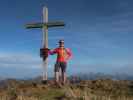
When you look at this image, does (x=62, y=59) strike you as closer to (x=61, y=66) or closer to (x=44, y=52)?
(x=61, y=66)

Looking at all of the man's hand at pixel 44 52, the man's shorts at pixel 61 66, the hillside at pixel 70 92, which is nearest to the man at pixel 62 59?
the man's shorts at pixel 61 66

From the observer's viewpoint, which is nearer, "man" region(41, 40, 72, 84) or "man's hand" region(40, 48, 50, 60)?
"man" region(41, 40, 72, 84)

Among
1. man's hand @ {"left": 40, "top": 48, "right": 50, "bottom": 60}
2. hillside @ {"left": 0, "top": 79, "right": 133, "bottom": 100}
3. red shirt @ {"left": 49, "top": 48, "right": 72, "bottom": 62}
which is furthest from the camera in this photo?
man's hand @ {"left": 40, "top": 48, "right": 50, "bottom": 60}

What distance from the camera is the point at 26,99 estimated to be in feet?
52.5

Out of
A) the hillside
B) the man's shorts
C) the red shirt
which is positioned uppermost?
the red shirt

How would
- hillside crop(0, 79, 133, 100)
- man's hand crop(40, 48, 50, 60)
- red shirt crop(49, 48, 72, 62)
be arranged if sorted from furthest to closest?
man's hand crop(40, 48, 50, 60) < red shirt crop(49, 48, 72, 62) < hillside crop(0, 79, 133, 100)

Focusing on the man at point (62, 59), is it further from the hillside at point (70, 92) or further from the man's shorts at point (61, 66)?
the hillside at point (70, 92)

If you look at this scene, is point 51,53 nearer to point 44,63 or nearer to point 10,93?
point 44,63

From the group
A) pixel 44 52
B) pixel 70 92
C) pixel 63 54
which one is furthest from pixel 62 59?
pixel 70 92

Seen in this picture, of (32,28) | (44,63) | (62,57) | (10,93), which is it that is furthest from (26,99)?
(32,28)

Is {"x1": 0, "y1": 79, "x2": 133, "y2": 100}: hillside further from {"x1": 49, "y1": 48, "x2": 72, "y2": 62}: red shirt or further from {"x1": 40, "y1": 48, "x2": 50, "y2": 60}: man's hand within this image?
{"x1": 40, "y1": 48, "x2": 50, "y2": 60}: man's hand

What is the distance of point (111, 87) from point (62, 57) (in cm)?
342

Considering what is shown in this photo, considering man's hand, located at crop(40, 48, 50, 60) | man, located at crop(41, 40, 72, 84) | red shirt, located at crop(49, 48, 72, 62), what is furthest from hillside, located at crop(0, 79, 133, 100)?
man's hand, located at crop(40, 48, 50, 60)

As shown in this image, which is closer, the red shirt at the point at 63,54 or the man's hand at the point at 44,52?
the red shirt at the point at 63,54
